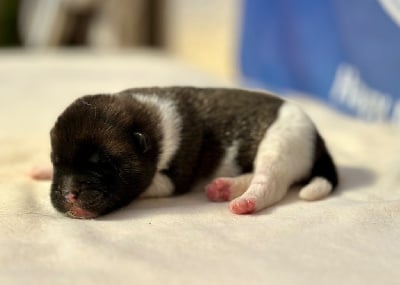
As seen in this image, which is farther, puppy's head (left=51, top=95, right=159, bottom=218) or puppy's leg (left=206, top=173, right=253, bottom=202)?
puppy's leg (left=206, top=173, right=253, bottom=202)

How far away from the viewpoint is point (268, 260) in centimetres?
103

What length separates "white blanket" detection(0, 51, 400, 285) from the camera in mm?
979

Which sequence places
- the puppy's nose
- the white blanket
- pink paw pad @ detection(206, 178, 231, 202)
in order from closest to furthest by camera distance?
1. the white blanket
2. the puppy's nose
3. pink paw pad @ detection(206, 178, 231, 202)

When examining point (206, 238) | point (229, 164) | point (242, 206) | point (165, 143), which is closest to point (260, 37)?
point (229, 164)

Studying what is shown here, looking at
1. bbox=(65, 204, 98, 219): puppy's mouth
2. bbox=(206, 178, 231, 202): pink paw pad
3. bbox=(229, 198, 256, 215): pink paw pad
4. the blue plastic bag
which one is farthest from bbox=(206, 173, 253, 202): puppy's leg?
the blue plastic bag

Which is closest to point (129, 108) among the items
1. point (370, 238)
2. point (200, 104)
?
point (200, 104)

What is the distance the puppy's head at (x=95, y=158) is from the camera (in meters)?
1.25

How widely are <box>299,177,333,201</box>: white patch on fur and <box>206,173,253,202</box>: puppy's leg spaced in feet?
0.43

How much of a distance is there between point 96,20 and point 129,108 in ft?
11.3

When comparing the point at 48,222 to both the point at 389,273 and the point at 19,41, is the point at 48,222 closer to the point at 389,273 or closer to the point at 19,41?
the point at 389,273

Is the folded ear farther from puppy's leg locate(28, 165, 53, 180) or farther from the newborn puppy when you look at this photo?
puppy's leg locate(28, 165, 53, 180)

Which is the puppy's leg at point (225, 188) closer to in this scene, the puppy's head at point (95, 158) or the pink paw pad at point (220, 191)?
the pink paw pad at point (220, 191)

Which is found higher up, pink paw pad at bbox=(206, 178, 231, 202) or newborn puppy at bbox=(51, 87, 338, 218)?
newborn puppy at bbox=(51, 87, 338, 218)

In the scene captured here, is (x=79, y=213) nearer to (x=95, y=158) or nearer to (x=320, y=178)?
(x=95, y=158)
